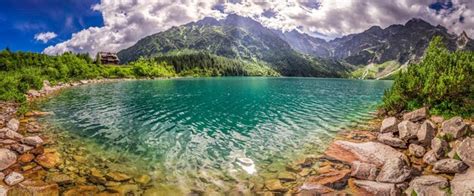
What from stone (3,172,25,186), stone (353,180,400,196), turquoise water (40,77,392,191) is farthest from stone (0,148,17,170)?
stone (353,180,400,196)

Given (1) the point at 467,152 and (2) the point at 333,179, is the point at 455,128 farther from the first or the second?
(2) the point at 333,179

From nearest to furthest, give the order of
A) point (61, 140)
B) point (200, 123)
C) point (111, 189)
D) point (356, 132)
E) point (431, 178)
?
1. point (431, 178)
2. point (111, 189)
3. point (61, 140)
4. point (356, 132)
5. point (200, 123)

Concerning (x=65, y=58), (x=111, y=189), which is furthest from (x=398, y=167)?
(x=65, y=58)

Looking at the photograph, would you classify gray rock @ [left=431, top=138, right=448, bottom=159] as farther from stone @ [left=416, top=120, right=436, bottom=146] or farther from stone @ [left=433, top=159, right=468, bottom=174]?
stone @ [left=433, top=159, right=468, bottom=174]

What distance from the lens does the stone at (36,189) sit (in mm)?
→ 12164

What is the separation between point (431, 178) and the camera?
1278 cm

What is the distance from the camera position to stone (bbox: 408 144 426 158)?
59.0ft

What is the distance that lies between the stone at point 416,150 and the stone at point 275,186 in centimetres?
1109

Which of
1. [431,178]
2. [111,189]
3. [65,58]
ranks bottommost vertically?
[111,189]

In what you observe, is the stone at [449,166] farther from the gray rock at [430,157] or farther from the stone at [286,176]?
the stone at [286,176]

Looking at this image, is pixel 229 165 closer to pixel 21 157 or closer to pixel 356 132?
pixel 21 157

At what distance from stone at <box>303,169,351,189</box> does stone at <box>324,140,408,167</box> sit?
7.43 feet

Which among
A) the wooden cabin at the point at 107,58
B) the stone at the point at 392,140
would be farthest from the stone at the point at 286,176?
the wooden cabin at the point at 107,58

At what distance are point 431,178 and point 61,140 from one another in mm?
27015
